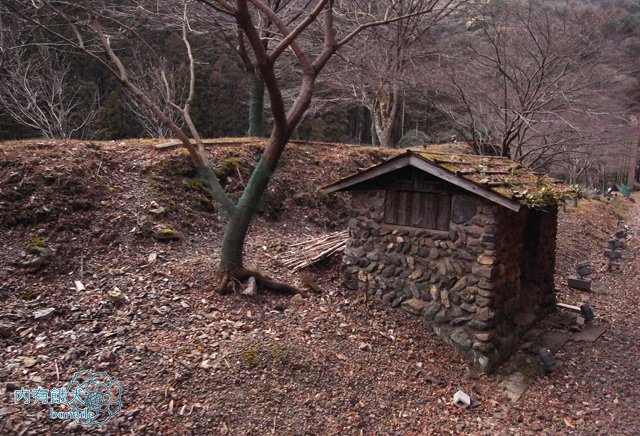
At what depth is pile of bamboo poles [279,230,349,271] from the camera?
7.45 metres

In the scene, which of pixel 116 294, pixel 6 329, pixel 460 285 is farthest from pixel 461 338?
pixel 6 329

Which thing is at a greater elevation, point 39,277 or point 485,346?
point 39,277

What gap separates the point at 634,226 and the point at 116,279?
815 inches

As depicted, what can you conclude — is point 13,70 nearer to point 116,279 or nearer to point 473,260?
point 116,279

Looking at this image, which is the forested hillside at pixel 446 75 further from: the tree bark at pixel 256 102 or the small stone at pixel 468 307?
the small stone at pixel 468 307

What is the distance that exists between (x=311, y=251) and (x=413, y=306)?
2.22 meters

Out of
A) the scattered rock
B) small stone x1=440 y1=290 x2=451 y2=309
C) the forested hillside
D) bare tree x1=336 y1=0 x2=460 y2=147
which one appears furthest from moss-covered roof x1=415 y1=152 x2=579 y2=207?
bare tree x1=336 y1=0 x2=460 y2=147

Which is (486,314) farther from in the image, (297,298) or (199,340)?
(199,340)

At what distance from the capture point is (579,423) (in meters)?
4.96

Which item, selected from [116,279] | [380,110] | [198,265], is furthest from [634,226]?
[116,279]

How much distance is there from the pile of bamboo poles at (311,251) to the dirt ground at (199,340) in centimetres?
26

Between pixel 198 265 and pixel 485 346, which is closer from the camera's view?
pixel 485 346

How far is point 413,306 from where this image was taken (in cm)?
643

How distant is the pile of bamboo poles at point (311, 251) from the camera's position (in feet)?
24.4
